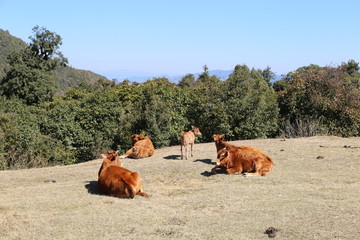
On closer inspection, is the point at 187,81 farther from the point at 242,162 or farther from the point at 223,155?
the point at 242,162

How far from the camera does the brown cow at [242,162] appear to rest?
11891 mm

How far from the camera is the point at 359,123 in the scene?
80.0ft

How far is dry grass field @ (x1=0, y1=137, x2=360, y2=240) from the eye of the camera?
23.9ft

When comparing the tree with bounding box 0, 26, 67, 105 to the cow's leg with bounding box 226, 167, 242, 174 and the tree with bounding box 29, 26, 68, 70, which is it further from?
the cow's leg with bounding box 226, 167, 242, 174

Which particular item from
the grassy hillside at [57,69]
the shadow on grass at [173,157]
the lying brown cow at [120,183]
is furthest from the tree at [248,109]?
the grassy hillside at [57,69]

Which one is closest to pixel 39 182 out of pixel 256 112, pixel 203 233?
pixel 203 233

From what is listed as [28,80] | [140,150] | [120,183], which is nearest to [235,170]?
[120,183]

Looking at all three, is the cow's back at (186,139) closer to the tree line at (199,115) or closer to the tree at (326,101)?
the tree line at (199,115)

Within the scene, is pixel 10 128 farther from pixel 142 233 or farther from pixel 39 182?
pixel 142 233

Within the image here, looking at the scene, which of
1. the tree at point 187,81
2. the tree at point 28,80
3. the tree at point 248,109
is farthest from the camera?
the tree at point 187,81

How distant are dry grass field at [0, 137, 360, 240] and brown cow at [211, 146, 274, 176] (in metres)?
0.39

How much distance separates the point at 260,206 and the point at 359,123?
59.9 ft

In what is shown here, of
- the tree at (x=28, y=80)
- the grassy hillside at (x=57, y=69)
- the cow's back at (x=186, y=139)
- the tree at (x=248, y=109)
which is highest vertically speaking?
the grassy hillside at (x=57, y=69)

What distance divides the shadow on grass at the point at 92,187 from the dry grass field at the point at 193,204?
0.09ft
